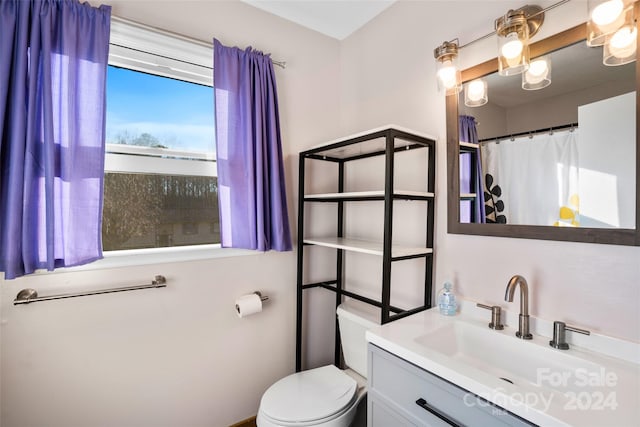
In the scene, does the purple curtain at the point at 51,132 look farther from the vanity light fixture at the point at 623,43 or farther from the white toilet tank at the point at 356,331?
the vanity light fixture at the point at 623,43

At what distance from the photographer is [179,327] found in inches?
61.7

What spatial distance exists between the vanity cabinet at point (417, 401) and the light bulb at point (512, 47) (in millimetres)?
1211

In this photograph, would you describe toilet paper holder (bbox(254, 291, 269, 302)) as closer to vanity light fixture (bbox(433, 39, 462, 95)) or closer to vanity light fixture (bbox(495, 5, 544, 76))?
vanity light fixture (bbox(433, 39, 462, 95))

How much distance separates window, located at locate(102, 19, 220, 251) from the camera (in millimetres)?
1473

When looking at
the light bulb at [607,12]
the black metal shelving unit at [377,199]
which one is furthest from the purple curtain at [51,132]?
the light bulb at [607,12]

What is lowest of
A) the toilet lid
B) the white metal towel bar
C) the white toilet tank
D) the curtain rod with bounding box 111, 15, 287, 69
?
the toilet lid

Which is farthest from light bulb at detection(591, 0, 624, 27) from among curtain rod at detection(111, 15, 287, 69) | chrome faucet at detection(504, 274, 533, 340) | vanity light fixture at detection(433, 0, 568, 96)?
curtain rod at detection(111, 15, 287, 69)

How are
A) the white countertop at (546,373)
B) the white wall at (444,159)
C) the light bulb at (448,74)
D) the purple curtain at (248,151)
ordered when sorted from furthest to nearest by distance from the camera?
the purple curtain at (248,151), the light bulb at (448,74), the white wall at (444,159), the white countertop at (546,373)

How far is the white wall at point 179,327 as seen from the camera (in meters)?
1.28

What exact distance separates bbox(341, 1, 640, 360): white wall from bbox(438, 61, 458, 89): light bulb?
6cm

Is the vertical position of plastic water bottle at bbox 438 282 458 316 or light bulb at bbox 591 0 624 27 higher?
light bulb at bbox 591 0 624 27

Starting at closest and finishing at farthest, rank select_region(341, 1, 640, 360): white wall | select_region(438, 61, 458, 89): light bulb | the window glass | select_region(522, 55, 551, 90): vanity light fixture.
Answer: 1. select_region(341, 1, 640, 360): white wall
2. select_region(522, 55, 551, 90): vanity light fixture
3. select_region(438, 61, 458, 89): light bulb
4. the window glass

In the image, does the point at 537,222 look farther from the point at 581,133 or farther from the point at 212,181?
the point at 212,181

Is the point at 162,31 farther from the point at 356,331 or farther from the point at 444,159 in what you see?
the point at 356,331
